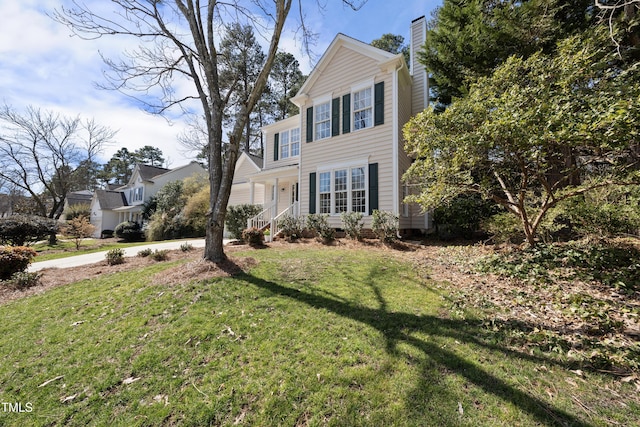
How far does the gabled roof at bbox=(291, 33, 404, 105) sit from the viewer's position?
977 centimetres

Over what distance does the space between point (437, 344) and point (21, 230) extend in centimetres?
2058

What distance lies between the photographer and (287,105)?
985 inches

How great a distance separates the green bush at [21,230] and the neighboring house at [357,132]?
13458 mm

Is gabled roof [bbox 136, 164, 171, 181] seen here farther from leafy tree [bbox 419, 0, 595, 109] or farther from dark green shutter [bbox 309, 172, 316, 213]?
leafy tree [bbox 419, 0, 595, 109]

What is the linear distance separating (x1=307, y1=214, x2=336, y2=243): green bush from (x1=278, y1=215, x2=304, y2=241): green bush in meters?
0.52

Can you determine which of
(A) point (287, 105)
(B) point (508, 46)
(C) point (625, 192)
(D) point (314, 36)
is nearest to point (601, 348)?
(C) point (625, 192)

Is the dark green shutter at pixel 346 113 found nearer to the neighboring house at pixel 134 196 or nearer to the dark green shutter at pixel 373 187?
the dark green shutter at pixel 373 187

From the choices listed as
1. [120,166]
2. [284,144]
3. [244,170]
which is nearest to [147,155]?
[120,166]

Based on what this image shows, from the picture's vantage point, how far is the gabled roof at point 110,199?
2864 cm

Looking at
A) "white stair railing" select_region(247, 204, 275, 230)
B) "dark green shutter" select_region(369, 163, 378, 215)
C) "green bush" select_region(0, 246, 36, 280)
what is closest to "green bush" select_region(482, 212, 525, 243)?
"dark green shutter" select_region(369, 163, 378, 215)

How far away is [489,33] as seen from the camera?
8.45 metres

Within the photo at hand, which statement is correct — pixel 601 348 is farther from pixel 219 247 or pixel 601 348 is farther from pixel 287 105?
pixel 287 105

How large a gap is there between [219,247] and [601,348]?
6273 mm

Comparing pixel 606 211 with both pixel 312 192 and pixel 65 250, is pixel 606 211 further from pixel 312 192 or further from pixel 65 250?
pixel 65 250
